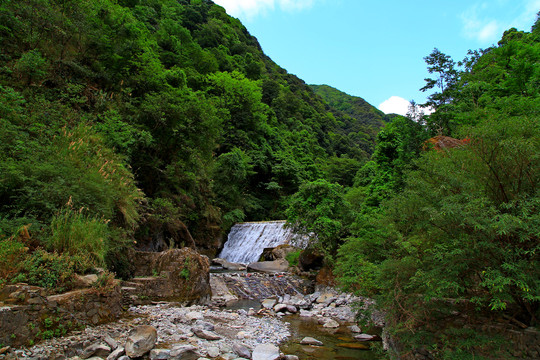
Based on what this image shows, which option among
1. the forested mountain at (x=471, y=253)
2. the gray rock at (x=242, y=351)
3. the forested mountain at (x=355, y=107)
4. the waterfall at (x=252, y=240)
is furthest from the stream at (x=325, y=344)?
the forested mountain at (x=355, y=107)

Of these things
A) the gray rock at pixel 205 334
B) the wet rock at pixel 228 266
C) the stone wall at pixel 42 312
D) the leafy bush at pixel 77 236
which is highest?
the leafy bush at pixel 77 236

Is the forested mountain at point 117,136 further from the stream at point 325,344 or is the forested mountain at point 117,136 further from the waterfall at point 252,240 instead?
the stream at point 325,344

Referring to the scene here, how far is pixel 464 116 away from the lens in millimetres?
8992

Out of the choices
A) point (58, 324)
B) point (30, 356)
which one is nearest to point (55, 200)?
point (58, 324)

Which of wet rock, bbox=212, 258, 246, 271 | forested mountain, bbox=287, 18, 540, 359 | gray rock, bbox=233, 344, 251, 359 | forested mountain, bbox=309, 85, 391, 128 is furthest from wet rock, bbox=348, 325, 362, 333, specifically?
forested mountain, bbox=309, 85, 391, 128

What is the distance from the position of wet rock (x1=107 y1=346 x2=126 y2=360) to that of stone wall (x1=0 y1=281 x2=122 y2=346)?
94cm

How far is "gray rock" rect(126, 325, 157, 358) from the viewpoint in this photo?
4.28 m

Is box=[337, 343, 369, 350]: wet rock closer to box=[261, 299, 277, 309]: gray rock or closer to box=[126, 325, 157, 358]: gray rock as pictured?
box=[261, 299, 277, 309]: gray rock

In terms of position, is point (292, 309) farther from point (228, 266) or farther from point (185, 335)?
point (228, 266)

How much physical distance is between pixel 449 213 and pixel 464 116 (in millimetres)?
7180

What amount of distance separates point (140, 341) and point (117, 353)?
0.35m

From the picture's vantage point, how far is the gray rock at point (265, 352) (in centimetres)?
501

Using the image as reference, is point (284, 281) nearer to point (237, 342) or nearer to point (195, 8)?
point (237, 342)

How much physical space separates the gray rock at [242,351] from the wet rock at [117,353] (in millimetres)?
1911
